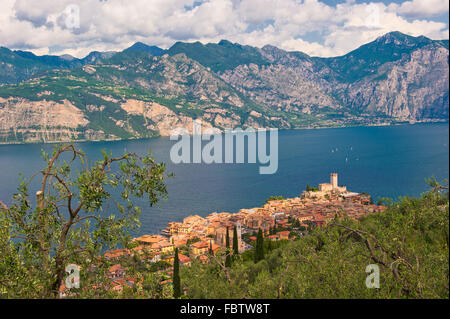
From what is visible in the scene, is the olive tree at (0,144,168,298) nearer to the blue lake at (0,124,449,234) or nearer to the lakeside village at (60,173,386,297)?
the lakeside village at (60,173,386,297)

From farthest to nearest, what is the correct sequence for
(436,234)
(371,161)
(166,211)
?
1. (371,161)
2. (166,211)
3. (436,234)

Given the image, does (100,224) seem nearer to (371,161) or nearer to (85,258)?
(85,258)

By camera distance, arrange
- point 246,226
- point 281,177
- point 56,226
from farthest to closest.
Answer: point 281,177 < point 246,226 < point 56,226

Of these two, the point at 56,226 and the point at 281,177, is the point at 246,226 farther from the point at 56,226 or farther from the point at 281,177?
the point at 56,226

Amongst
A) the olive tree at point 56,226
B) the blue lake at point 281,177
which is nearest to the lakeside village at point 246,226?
the blue lake at point 281,177

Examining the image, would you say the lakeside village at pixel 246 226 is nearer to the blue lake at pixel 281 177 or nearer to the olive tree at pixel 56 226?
the blue lake at pixel 281 177

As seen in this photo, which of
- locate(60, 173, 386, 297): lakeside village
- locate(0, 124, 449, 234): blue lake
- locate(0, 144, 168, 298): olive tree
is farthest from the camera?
locate(0, 124, 449, 234): blue lake

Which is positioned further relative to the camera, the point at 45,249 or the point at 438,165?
the point at 438,165

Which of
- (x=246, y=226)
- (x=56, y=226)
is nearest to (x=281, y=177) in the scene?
(x=246, y=226)

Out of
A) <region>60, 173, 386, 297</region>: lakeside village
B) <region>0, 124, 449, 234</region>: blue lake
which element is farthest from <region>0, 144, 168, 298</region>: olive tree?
<region>0, 124, 449, 234</region>: blue lake

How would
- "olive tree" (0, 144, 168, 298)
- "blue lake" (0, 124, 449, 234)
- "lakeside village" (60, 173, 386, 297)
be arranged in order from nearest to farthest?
"olive tree" (0, 144, 168, 298) → "lakeside village" (60, 173, 386, 297) → "blue lake" (0, 124, 449, 234)
